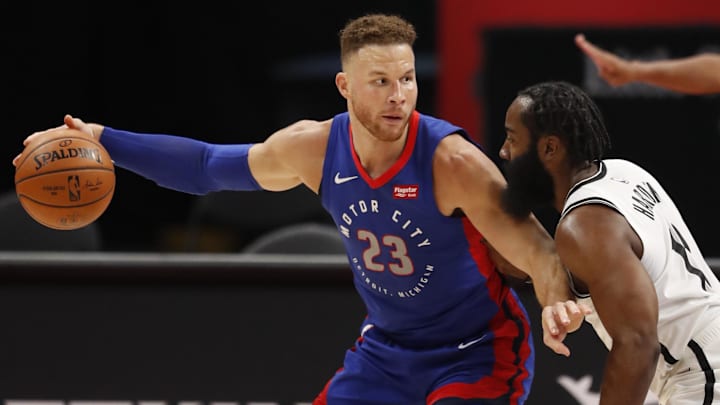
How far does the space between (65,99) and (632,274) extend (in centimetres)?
648

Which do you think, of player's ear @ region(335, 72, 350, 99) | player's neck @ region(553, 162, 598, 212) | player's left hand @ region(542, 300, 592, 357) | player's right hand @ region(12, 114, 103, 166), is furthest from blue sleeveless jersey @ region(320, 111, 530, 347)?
player's right hand @ region(12, 114, 103, 166)

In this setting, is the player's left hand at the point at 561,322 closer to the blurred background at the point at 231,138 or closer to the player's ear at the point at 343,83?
the player's ear at the point at 343,83

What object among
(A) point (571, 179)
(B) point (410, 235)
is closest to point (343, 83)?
(B) point (410, 235)

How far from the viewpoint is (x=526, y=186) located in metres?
3.36

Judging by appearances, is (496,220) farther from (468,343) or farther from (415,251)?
(468,343)

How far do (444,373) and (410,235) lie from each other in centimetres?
47

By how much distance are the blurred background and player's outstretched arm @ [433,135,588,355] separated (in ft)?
3.39

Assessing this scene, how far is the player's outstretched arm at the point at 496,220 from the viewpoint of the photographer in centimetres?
328

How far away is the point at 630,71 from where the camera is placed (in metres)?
4.39

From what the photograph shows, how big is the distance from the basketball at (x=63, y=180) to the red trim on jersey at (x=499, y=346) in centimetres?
121

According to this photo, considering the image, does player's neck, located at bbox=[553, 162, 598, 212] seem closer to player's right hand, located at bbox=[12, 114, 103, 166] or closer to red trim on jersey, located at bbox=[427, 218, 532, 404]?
red trim on jersey, located at bbox=[427, 218, 532, 404]

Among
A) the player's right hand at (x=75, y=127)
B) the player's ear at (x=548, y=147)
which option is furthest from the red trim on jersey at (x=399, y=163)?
the player's right hand at (x=75, y=127)

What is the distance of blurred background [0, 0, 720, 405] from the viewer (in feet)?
14.9

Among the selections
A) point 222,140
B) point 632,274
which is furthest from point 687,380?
point 222,140
